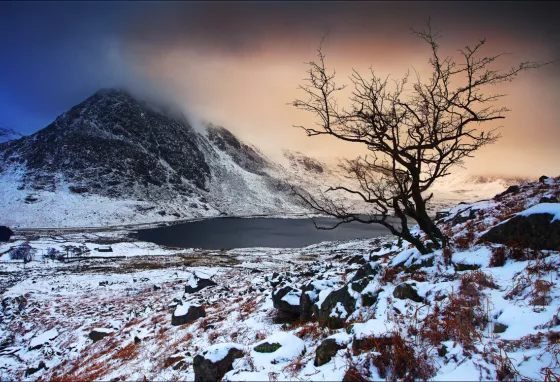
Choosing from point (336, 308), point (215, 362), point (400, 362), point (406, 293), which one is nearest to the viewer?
point (400, 362)

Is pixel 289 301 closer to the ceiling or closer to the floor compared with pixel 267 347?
closer to the floor

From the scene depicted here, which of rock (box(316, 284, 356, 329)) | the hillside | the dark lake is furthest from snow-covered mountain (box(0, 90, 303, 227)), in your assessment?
rock (box(316, 284, 356, 329))

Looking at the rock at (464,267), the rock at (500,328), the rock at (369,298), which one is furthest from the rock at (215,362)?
the rock at (464,267)

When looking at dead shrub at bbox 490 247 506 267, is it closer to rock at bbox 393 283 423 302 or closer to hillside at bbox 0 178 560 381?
hillside at bbox 0 178 560 381

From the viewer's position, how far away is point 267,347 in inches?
228

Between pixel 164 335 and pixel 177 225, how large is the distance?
109m

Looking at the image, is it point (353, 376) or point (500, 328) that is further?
point (500, 328)

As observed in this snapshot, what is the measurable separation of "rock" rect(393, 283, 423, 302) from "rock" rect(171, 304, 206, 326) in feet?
31.7

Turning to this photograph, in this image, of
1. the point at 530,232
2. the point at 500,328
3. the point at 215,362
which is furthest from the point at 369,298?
the point at 530,232

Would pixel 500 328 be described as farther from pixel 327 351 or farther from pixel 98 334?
pixel 98 334

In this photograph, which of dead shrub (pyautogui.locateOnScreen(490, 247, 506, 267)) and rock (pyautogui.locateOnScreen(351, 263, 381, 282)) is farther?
rock (pyautogui.locateOnScreen(351, 263, 381, 282))

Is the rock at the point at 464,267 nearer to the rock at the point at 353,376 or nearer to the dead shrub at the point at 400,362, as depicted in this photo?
the dead shrub at the point at 400,362

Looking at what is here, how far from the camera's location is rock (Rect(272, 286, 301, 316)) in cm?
923

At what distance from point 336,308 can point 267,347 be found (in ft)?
7.11
